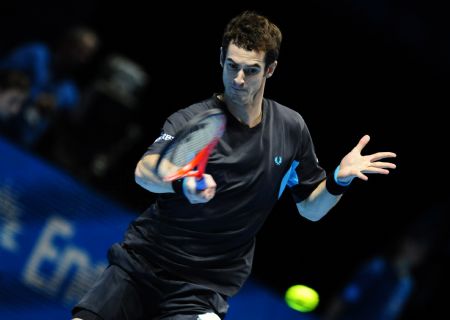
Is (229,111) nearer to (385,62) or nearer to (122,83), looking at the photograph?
(122,83)

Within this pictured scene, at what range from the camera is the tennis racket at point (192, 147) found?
4836mm

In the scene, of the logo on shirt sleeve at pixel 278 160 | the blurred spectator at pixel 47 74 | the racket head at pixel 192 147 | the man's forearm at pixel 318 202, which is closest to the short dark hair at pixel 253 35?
the racket head at pixel 192 147

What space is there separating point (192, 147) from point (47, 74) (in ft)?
14.1

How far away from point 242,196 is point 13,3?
6.12 meters

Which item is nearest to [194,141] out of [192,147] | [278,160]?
[192,147]

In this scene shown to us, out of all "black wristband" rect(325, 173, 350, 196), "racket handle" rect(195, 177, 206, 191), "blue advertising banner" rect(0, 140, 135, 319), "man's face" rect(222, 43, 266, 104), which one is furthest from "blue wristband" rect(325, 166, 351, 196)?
"blue advertising banner" rect(0, 140, 135, 319)

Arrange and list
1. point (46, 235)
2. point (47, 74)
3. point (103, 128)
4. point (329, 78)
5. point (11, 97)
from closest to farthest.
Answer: point (11, 97) < point (46, 235) < point (47, 74) < point (103, 128) < point (329, 78)

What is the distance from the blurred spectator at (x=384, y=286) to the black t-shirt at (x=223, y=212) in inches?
173

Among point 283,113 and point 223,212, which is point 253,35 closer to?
point 283,113

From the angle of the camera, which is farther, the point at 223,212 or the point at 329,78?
the point at 329,78

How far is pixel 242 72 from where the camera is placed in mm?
5094

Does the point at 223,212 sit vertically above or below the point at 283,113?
below

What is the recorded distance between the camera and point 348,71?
10695 millimetres

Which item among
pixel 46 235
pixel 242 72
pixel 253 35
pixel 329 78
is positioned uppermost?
pixel 329 78
